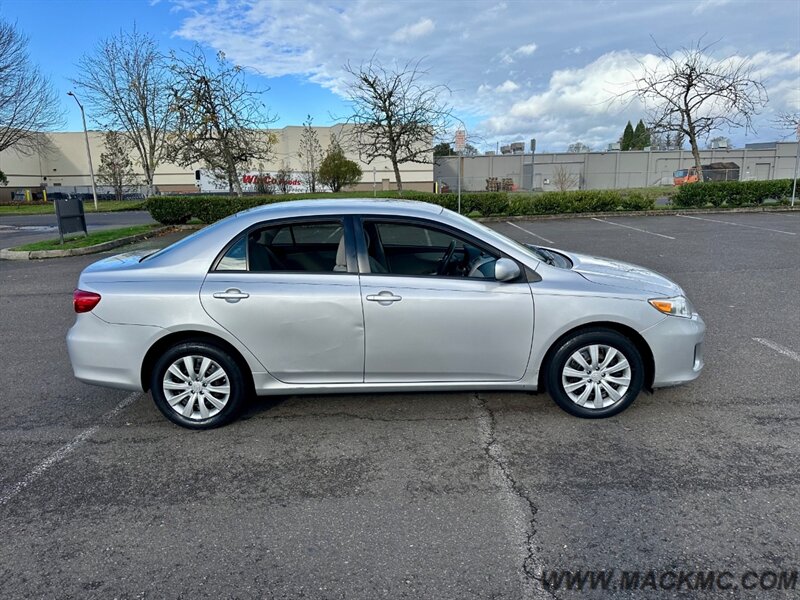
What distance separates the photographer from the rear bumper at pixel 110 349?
11.9 ft

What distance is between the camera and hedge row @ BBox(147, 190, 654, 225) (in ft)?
58.5

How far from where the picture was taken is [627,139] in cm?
7119

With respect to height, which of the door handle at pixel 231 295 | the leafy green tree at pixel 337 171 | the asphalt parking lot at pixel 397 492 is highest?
the leafy green tree at pixel 337 171

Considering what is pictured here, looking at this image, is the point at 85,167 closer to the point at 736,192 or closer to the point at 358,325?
the point at 736,192

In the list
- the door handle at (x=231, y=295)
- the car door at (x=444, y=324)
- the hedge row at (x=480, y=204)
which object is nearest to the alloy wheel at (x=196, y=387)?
the door handle at (x=231, y=295)

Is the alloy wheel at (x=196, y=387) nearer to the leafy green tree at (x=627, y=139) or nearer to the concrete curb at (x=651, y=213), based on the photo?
the concrete curb at (x=651, y=213)

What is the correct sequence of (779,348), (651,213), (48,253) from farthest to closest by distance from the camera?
1. (651,213)
2. (48,253)
3. (779,348)

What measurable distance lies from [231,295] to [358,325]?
0.90m

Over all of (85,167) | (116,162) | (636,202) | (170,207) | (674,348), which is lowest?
(674,348)

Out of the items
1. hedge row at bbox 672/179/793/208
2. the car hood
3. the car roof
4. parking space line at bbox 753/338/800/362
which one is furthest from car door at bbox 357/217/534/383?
hedge row at bbox 672/179/793/208

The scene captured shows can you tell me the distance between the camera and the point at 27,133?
102 ft

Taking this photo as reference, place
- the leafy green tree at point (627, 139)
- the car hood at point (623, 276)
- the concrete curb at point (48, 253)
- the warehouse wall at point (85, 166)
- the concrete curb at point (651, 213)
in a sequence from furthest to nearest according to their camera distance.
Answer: the leafy green tree at point (627, 139), the warehouse wall at point (85, 166), the concrete curb at point (651, 213), the concrete curb at point (48, 253), the car hood at point (623, 276)

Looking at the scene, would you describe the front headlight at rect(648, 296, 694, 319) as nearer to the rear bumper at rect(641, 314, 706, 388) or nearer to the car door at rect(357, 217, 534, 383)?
the rear bumper at rect(641, 314, 706, 388)

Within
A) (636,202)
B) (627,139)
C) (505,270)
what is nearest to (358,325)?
(505,270)
